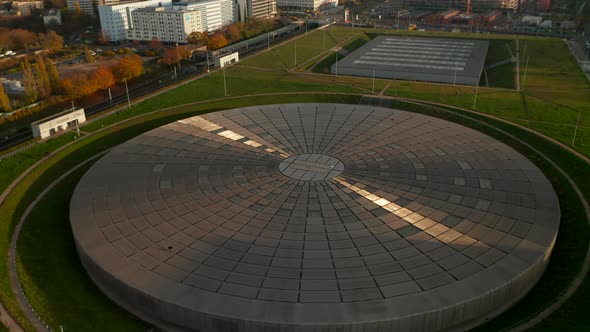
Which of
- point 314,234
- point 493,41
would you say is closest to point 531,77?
point 493,41

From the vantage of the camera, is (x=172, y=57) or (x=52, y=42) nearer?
(x=172, y=57)

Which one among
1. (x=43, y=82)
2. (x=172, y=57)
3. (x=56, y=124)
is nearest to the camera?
(x=56, y=124)

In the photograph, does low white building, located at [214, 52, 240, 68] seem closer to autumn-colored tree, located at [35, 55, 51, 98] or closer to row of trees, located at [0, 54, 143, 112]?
row of trees, located at [0, 54, 143, 112]

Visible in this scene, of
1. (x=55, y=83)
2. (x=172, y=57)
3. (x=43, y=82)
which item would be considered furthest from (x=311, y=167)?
(x=172, y=57)

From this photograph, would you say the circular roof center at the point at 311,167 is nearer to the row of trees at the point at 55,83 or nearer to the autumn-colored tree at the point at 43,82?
the row of trees at the point at 55,83

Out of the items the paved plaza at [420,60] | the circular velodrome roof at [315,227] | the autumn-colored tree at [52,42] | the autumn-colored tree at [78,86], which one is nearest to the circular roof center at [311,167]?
the circular velodrome roof at [315,227]

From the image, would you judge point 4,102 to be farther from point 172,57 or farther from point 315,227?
point 315,227
